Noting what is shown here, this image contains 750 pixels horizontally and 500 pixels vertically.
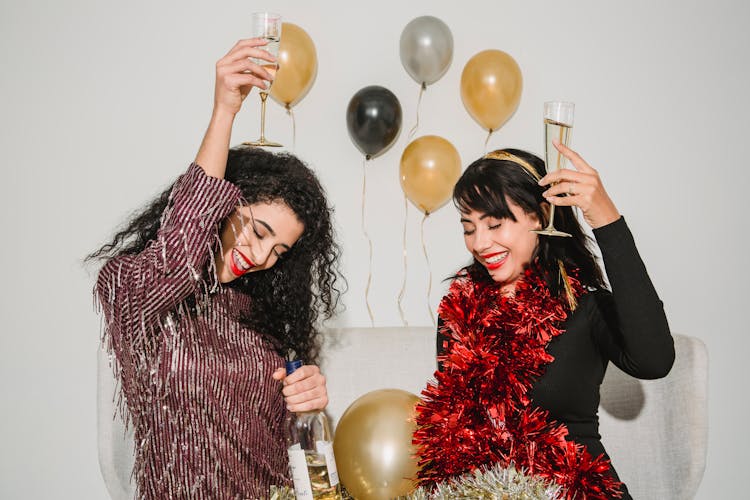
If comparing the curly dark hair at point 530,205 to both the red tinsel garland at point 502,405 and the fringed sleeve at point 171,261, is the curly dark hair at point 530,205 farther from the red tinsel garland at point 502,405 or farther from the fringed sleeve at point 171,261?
the fringed sleeve at point 171,261

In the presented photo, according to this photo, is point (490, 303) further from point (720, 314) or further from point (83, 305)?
point (83, 305)

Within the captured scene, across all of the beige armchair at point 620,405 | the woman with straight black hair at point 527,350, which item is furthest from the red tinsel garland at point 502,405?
the beige armchair at point 620,405

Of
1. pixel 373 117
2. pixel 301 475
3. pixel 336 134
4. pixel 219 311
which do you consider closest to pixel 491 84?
pixel 373 117

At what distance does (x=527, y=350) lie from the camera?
1379 millimetres

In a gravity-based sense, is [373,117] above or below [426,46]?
below

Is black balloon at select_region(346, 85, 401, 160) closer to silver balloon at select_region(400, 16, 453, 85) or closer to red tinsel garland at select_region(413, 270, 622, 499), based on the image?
silver balloon at select_region(400, 16, 453, 85)

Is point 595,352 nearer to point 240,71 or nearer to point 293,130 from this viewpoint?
point 240,71

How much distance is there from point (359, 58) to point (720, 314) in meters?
1.56

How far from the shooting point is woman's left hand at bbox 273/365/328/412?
4.25 ft

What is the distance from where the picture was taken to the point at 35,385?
2.33 m

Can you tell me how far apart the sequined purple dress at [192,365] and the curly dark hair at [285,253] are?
7 centimetres

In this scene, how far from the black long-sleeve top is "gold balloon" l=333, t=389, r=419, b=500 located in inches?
10.9

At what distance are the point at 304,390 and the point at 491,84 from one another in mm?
1333

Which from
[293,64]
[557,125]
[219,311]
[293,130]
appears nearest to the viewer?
[557,125]
